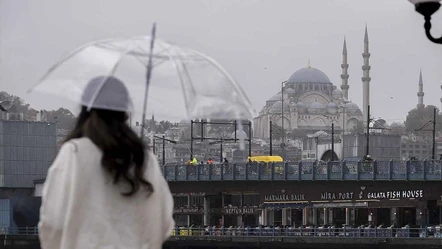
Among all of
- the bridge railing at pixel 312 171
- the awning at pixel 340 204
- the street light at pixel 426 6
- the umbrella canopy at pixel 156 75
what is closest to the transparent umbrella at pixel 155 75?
the umbrella canopy at pixel 156 75

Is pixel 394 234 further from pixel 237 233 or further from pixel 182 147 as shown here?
pixel 182 147

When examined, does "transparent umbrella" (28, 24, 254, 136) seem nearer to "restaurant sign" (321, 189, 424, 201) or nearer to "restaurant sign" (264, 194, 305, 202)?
"restaurant sign" (321, 189, 424, 201)


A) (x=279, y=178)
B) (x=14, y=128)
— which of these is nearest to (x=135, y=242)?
(x=279, y=178)

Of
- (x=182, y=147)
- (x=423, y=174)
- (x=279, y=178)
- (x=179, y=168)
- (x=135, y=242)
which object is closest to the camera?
(x=135, y=242)

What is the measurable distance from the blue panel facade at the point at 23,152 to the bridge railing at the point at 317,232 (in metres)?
12.3

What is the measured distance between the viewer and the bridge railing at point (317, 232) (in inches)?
2164

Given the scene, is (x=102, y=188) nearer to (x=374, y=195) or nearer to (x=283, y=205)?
(x=374, y=195)

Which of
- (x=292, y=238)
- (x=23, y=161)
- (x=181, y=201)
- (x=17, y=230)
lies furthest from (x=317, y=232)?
(x=23, y=161)

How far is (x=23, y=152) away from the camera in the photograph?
7588 cm

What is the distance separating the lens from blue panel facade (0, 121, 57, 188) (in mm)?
75125

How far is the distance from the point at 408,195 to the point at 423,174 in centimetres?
191

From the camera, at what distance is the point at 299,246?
5850cm

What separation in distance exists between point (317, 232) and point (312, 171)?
7537 mm

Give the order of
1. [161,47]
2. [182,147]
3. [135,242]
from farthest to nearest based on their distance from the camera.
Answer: [182,147]
[161,47]
[135,242]
